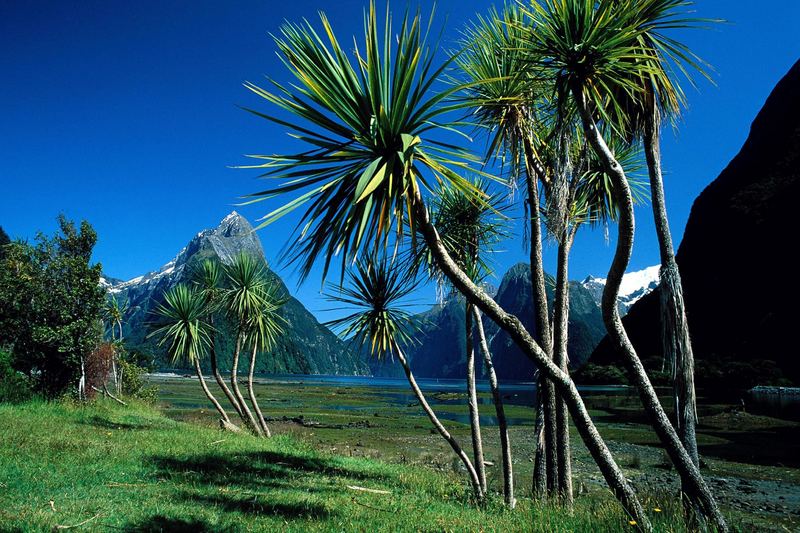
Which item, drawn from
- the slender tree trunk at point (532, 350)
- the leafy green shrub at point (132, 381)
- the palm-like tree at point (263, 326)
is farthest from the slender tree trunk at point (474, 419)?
the leafy green shrub at point (132, 381)

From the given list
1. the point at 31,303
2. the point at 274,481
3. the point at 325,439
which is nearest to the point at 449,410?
the point at 325,439

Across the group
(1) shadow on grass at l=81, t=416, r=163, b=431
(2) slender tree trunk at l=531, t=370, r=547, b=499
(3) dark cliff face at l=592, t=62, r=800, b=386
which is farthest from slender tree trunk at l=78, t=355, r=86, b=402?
(3) dark cliff face at l=592, t=62, r=800, b=386

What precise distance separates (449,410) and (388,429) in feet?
59.4

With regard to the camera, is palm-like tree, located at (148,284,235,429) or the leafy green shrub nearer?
palm-like tree, located at (148,284,235,429)

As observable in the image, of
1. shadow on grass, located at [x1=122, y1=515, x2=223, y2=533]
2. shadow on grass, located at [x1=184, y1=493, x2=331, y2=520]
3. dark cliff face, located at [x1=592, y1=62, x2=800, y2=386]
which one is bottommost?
shadow on grass, located at [x1=184, y1=493, x2=331, y2=520]

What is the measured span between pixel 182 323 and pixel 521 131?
Answer: 15.1 metres

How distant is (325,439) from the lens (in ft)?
83.3

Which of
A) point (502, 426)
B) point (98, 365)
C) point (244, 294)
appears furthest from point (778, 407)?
point (98, 365)

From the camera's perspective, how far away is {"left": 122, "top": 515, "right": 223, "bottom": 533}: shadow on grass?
4.82 metres

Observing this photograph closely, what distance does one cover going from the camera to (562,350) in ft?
23.6

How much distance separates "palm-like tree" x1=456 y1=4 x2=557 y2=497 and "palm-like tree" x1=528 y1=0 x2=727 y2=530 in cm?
135

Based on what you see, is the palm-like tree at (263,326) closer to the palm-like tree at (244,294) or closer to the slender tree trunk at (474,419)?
the palm-like tree at (244,294)

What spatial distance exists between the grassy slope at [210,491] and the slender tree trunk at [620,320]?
1.23 ft

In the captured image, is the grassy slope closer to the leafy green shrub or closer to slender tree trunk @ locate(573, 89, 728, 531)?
slender tree trunk @ locate(573, 89, 728, 531)
